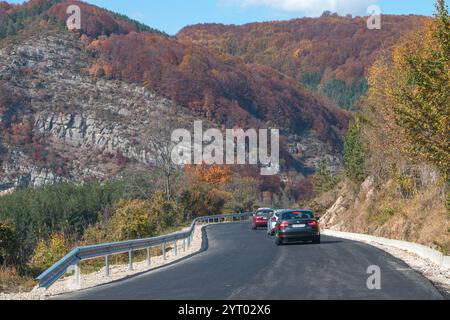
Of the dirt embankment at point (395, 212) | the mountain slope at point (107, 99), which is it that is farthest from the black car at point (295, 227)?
the mountain slope at point (107, 99)

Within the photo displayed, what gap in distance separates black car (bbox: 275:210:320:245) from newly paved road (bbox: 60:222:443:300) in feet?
15.5

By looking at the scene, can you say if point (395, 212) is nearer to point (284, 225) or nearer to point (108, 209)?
point (284, 225)

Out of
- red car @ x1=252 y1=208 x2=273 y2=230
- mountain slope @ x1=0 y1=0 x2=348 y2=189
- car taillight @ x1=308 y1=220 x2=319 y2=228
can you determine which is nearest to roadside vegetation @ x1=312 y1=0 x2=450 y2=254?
car taillight @ x1=308 y1=220 x2=319 y2=228

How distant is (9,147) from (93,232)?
90.9 meters

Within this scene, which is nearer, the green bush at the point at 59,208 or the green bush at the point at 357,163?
the green bush at the point at 357,163

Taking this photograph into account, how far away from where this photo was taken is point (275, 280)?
1543cm

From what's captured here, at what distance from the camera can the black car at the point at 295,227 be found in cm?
2816

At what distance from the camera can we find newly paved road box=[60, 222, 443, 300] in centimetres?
1302

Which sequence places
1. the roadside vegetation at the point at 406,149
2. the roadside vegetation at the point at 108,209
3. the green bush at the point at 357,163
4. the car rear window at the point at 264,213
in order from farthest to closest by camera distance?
the green bush at the point at 357,163
the car rear window at the point at 264,213
the roadside vegetation at the point at 108,209
the roadside vegetation at the point at 406,149

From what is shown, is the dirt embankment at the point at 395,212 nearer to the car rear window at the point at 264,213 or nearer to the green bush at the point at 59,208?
the car rear window at the point at 264,213

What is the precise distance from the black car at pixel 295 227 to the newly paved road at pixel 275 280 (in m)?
4.73

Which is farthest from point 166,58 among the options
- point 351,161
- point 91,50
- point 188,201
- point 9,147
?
point 351,161

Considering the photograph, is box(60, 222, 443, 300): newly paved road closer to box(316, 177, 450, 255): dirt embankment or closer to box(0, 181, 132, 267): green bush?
box(316, 177, 450, 255): dirt embankment
